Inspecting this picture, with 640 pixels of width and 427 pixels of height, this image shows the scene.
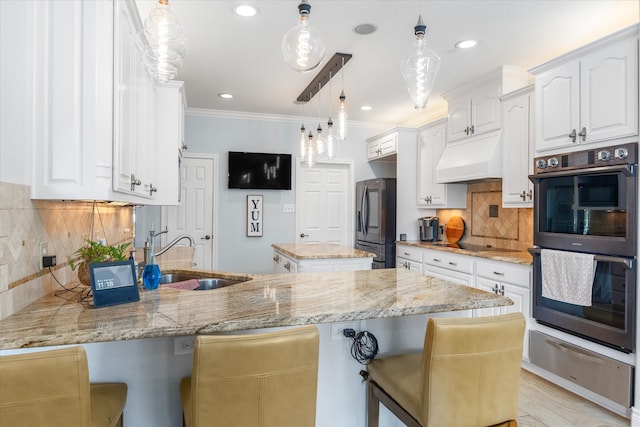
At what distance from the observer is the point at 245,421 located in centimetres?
108

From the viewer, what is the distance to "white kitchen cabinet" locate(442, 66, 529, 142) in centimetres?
363

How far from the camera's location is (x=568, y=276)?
8.48 feet

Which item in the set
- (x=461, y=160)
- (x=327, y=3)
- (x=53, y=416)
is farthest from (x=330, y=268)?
(x=53, y=416)

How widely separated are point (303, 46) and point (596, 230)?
221 centimetres

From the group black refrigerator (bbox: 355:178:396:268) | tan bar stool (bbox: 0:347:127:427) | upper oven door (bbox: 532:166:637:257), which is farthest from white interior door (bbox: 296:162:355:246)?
tan bar stool (bbox: 0:347:127:427)

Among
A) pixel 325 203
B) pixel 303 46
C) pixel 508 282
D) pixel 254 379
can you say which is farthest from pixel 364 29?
pixel 325 203

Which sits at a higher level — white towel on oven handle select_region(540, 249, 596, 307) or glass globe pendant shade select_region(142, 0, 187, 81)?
glass globe pendant shade select_region(142, 0, 187, 81)

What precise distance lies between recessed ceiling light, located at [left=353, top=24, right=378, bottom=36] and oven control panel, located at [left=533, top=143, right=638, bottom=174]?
5.20 ft

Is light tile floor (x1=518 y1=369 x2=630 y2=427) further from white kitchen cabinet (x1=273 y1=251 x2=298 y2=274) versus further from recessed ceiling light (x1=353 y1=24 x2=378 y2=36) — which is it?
recessed ceiling light (x1=353 y1=24 x2=378 y2=36)

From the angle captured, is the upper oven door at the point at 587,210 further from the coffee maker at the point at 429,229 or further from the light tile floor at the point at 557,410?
the coffee maker at the point at 429,229

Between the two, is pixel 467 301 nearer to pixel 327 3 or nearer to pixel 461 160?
pixel 327 3

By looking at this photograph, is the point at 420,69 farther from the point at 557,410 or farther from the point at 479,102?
the point at 479,102

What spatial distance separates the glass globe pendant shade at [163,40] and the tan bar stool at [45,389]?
44.5 inches

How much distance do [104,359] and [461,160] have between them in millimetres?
3635
